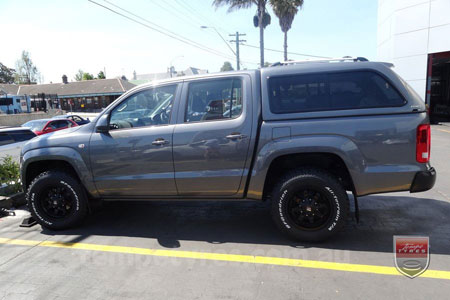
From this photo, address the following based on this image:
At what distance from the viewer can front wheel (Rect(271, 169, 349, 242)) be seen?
11.4ft

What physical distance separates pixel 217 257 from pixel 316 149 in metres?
1.62

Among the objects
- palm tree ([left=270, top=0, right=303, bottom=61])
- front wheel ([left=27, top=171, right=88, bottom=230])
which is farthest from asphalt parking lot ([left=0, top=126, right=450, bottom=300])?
palm tree ([left=270, top=0, right=303, bottom=61])

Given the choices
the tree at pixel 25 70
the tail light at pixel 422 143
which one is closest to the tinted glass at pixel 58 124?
the tail light at pixel 422 143

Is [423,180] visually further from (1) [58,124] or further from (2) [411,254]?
(1) [58,124]

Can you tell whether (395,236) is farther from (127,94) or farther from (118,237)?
(127,94)

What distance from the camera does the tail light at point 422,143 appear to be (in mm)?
3236

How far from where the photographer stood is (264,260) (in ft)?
11.0

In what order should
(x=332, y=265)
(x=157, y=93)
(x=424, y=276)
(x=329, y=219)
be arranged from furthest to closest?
(x=157, y=93) → (x=329, y=219) → (x=332, y=265) → (x=424, y=276)

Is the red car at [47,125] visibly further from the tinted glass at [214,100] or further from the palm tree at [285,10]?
the palm tree at [285,10]

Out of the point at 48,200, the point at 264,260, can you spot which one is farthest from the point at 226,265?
the point at 48,200

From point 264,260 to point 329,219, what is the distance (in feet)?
2.91

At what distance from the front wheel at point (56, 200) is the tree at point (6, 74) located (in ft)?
350

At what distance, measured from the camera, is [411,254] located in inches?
132

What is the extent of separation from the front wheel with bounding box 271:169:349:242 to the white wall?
18650 mm
